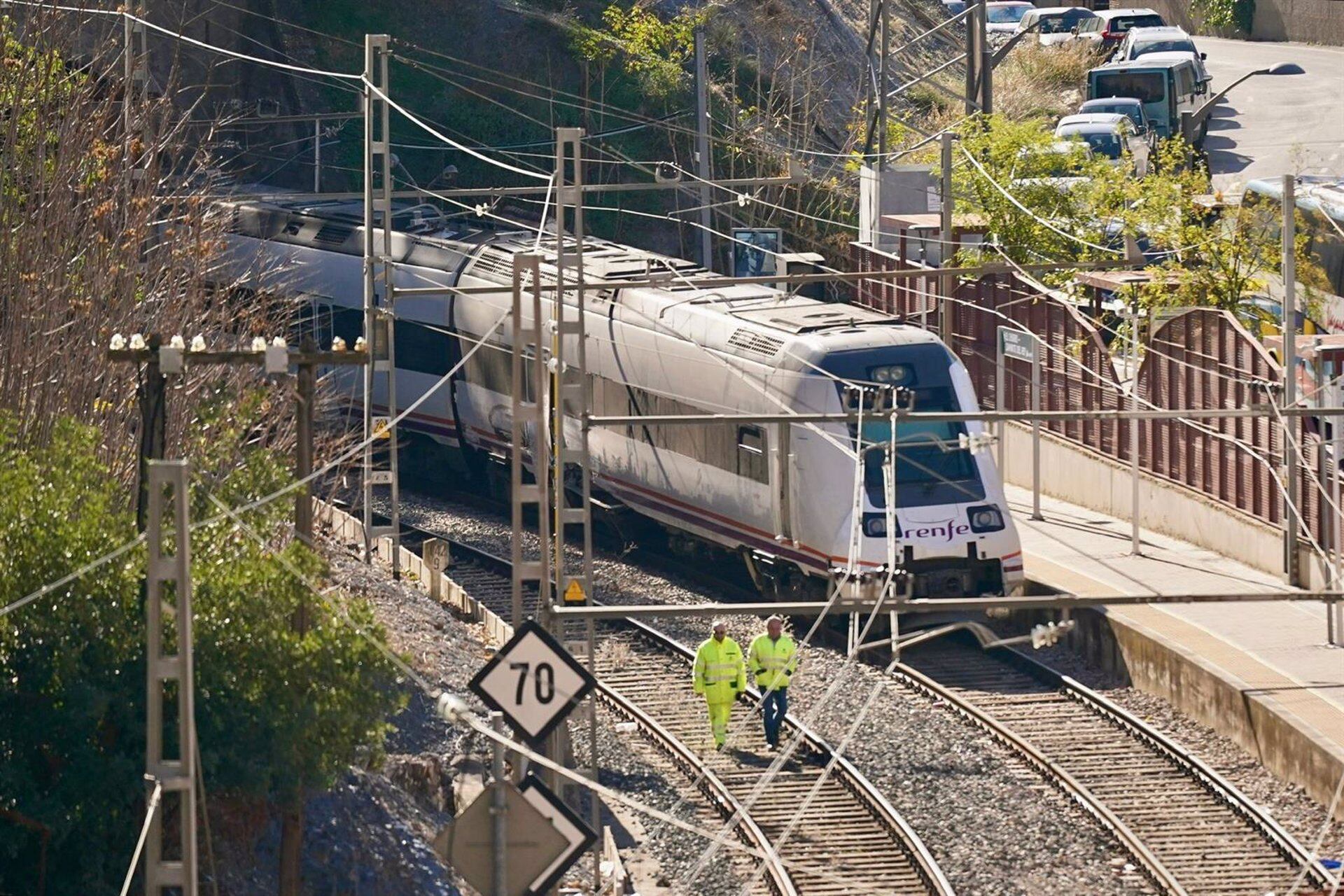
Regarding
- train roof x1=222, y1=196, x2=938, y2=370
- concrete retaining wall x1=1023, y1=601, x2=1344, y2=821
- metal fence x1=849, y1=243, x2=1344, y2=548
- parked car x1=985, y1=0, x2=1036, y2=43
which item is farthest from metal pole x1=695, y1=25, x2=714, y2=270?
parked car x1=985, y1=0, x2=1036, y2=43

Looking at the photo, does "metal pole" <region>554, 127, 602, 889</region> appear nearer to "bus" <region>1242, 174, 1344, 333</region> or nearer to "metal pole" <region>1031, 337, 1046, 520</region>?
"metal pole" <region>1031, 337, 1046, 520</region>

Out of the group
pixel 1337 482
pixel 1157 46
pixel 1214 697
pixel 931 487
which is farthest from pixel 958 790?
pixel 1157 46

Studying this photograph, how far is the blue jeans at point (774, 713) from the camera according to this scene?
18.1 meters

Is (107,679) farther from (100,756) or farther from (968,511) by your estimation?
(968,511)

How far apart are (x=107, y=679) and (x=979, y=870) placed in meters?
6.86

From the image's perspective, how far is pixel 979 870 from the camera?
50.8ft

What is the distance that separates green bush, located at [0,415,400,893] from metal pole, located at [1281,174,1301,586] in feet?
32.3

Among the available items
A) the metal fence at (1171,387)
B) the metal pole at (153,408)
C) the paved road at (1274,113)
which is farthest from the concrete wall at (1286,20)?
the metal pole at (153,408)

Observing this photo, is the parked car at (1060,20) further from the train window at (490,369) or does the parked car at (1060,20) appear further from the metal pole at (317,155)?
the train window at (490,369)

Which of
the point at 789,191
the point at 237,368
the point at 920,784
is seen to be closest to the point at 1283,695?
the point at 920,784

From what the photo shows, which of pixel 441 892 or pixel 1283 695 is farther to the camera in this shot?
pixel 1283 695

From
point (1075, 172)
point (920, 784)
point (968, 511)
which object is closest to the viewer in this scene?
point (920, 784)

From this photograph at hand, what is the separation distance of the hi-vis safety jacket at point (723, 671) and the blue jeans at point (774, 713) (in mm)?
305

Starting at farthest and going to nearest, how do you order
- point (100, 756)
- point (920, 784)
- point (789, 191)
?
point (789, 191) < point (920, 784) < point (100, 756)
